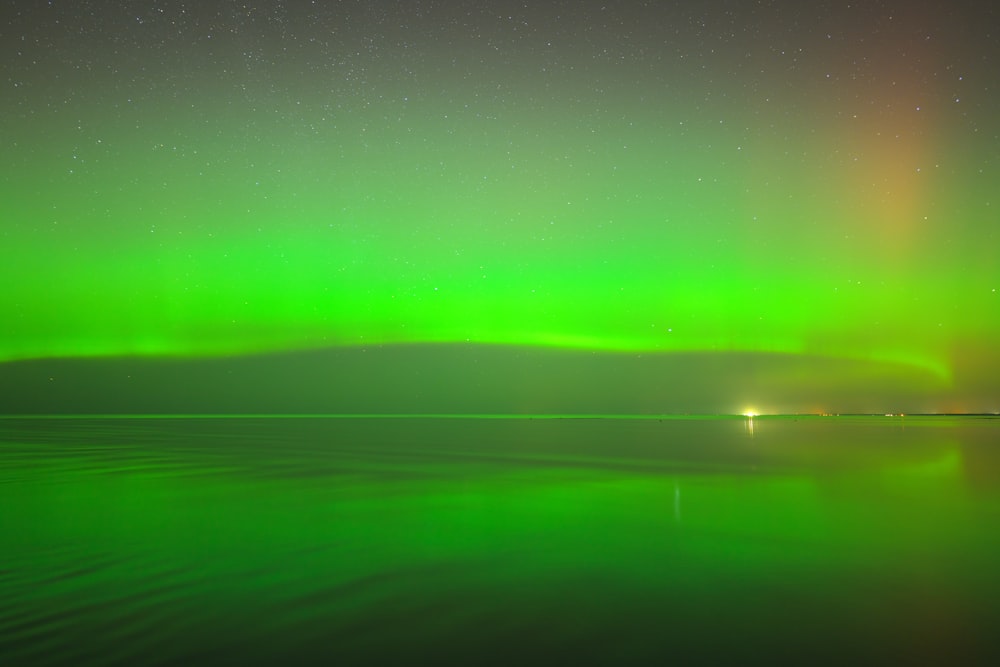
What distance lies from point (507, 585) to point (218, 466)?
59.5ft

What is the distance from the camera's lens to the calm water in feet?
17.3

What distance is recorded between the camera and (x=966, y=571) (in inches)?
313

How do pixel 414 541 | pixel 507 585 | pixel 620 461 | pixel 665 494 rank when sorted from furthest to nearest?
1. pixel 620 461
2. pixel 665 494
3. pixel 414 541
4. pixel 507 585

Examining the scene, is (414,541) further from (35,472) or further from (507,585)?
(35,472)

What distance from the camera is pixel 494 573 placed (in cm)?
773

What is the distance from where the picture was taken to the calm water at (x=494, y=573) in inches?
207

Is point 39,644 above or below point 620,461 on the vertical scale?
above

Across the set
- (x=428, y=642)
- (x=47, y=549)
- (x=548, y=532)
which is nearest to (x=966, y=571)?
(x=548, y=532)

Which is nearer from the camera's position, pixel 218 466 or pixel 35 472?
pixel 35 472

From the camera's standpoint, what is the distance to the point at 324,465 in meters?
23.3

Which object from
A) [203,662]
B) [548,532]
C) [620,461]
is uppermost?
[203,662]

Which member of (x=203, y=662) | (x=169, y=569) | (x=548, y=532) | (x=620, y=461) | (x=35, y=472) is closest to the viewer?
(x=203, y=662)

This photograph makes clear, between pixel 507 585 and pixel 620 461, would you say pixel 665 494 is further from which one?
pixel 620 461

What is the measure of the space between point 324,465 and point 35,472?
813 cm
